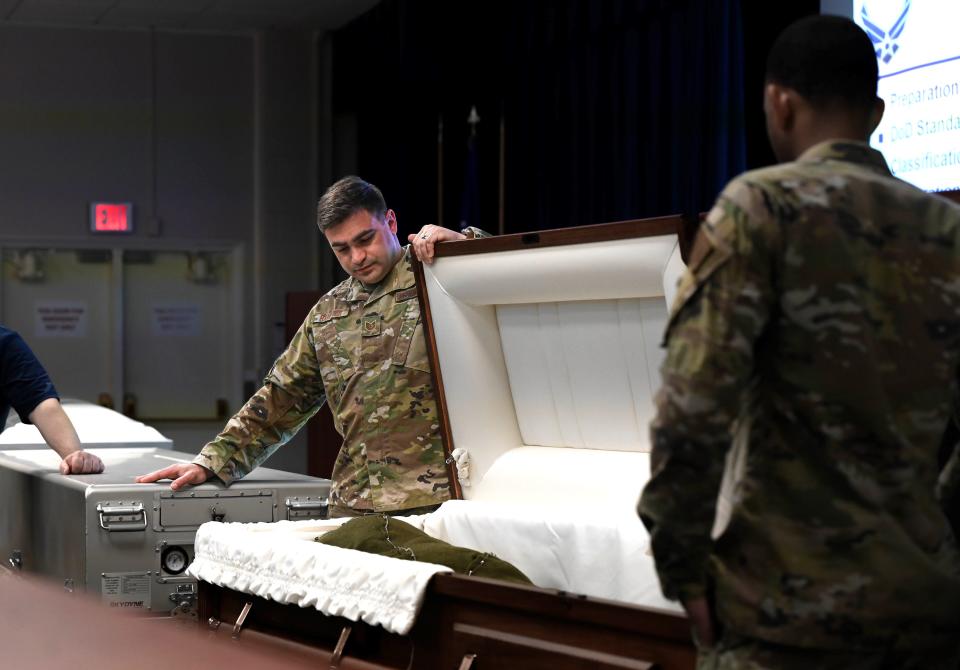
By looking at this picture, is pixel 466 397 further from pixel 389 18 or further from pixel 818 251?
pixel 389 18

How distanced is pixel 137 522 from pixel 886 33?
9.56 ft

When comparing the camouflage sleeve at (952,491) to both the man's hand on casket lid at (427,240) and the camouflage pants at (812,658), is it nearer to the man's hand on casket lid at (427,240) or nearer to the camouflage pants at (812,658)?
the camouflage pants at (812,658)

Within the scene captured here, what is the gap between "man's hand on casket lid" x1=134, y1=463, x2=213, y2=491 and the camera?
289cm

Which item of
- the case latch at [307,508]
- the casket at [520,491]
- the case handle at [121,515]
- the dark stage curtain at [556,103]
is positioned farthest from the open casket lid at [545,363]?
the dark stage curtain at [556,103]

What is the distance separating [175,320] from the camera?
9266mm

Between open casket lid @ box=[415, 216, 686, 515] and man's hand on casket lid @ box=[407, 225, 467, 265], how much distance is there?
0.02m

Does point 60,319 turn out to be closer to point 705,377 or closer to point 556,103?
point 556,103

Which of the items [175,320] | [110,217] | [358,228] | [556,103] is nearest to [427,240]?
[358,228]

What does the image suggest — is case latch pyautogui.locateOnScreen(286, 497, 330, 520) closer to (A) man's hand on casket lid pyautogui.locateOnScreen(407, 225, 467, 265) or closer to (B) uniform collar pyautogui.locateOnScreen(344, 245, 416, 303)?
(B) uniform collar pyautogui.locateOnScreen(344, 245, 416, 303)

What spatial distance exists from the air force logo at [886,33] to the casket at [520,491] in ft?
6.94

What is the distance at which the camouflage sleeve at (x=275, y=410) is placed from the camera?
303 cm

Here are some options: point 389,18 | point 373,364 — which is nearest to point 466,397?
point 373,364

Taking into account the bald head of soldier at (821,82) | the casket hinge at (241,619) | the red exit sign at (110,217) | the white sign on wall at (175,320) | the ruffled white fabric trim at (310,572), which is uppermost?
the red exit sign at (110,217)

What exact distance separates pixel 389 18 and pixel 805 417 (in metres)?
7.37
